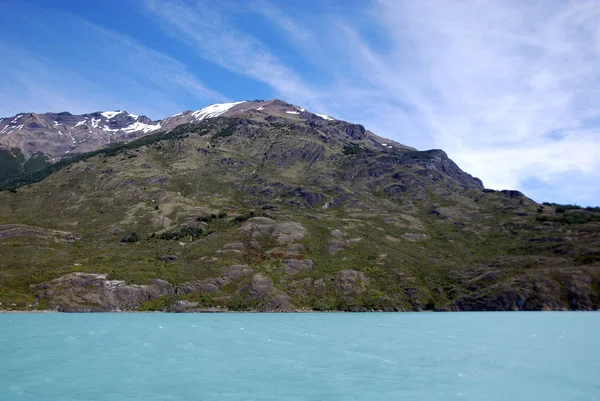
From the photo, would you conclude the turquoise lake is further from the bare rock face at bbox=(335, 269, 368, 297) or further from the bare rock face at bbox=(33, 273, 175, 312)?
the bare rock face at bbox=(335, 269, 368, 297)

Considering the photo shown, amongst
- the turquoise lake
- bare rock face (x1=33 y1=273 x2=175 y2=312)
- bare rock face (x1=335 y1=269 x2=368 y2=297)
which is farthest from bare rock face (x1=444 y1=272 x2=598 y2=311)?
bare rock face (x1=33 y1=273 x2=175 y2=312)

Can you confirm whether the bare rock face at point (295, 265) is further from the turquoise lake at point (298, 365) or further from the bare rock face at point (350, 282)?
the turquoise lake at point (298, 365)

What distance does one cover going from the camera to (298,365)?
169 feet

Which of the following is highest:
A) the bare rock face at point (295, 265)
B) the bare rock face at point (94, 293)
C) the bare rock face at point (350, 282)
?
the bare rock face at point (295, 265)

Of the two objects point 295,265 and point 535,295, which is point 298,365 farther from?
point 535,295

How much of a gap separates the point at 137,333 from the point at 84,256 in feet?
358

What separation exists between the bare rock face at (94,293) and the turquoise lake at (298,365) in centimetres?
6880

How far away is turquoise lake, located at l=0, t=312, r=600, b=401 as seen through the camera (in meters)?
39.1

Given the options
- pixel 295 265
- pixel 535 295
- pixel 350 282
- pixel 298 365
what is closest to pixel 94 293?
pixel 295 265

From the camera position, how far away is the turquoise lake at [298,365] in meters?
39.1

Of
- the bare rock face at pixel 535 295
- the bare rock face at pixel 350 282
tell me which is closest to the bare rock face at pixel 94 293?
the bare rock face at pixel 350 282

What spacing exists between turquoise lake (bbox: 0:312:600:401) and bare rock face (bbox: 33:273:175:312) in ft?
226

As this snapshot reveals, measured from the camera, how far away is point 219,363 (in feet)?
173

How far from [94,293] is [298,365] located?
407ft
